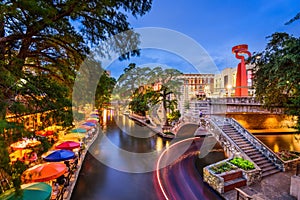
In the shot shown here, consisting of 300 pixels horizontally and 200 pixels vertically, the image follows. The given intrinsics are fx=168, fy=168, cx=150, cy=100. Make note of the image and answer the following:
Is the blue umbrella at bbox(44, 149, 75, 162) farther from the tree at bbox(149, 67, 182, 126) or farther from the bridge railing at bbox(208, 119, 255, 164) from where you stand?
the tree at bbox(149, 67, 182, 126)

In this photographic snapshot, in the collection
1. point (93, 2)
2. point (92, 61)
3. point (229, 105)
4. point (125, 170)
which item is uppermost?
point (93, 2)

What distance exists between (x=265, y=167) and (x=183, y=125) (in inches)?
463

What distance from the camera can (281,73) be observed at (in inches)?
349

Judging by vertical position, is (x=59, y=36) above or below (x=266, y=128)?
above

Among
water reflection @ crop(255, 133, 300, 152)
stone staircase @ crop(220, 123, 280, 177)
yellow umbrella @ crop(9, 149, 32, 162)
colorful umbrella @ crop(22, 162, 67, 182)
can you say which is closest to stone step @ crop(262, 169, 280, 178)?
stone staircase @ crop(220, 123, 280, 177)

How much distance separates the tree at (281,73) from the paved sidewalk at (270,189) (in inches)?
147

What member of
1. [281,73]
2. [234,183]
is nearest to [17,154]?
[234,183]

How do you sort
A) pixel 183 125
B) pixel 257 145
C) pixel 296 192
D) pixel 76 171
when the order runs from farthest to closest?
pixel 183 125, pixel 257 145, pixel 76 171, pixel 296 192

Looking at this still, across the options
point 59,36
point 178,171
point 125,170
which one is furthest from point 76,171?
point 59,36

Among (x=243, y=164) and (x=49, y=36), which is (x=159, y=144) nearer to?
(x=243, y=164)

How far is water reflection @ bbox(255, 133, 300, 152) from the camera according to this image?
15450 millimetres

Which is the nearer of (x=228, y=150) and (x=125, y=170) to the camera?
(x=125, y=170)

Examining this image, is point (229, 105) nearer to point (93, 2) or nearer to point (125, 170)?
point (125, 170)

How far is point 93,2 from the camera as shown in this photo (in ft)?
14.4
